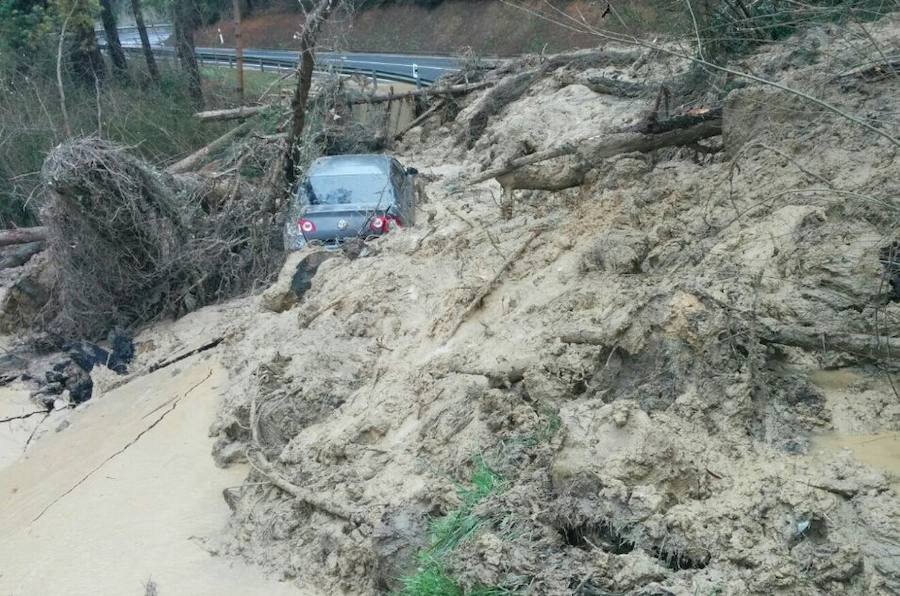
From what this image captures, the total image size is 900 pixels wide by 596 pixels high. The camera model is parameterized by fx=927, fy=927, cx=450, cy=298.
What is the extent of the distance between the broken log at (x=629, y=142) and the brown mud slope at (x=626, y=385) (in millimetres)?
125

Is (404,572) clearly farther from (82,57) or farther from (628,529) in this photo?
(82,57)

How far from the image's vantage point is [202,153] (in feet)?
54.1

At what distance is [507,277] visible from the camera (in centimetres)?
725

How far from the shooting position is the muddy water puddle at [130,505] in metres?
6.02

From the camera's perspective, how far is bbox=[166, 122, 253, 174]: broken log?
15805 millimetres

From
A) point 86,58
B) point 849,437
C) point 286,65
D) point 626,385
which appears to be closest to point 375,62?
point 286,65

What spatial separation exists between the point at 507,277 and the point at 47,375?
6.54 m

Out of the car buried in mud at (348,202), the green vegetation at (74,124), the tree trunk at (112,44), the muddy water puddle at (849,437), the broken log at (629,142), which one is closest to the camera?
the muddy water puddle at (849,437)

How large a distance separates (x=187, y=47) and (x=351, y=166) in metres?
13.8

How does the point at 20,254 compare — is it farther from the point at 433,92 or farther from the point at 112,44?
the point at 112,44

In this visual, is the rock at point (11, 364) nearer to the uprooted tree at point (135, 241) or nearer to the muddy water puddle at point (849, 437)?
the uprooted tree at point (135, 241)

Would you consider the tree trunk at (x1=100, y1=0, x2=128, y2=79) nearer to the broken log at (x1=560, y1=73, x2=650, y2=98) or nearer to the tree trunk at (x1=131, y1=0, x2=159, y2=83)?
the tree trunk at (x1=131, y1=0, x2=159, y2=83)

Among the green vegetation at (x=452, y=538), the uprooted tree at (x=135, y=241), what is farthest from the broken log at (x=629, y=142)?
the uprooted tree at (x=135, y=241)

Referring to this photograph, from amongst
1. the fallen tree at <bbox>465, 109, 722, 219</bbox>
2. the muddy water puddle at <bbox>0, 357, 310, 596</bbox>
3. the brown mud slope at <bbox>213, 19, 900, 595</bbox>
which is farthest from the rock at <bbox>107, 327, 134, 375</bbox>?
the fallen tree at <bbox>465, 109, 722, 219</bbox>
